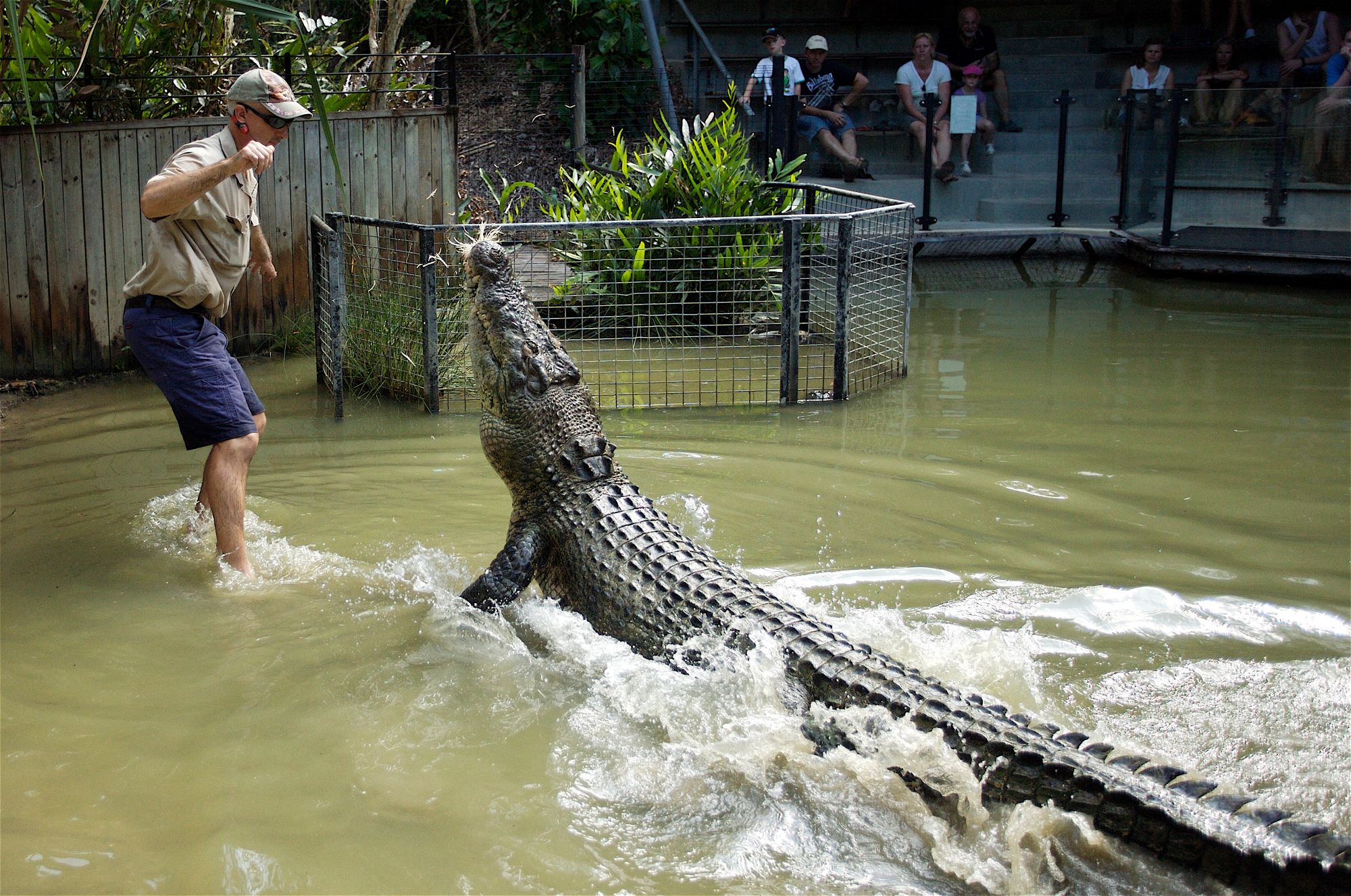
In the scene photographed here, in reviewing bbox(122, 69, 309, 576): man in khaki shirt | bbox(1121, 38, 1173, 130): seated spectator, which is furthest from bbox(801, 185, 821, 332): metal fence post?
bbox(1121, 38, 1173, 130): seated spectator

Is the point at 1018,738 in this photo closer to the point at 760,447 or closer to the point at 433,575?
the point at 433,575

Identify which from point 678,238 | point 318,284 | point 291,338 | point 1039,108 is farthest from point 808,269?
point 1039,108

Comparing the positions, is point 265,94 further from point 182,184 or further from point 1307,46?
point 1307,46

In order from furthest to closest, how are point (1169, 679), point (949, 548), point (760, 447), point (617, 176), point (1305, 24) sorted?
1. point (1305, 24)
2. point (617, 176)
3. point (760, 447)
4. point (949, 548)
5. point (1169, 679)

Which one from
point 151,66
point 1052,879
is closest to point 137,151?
point 151,66

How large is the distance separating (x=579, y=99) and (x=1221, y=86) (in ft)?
21.8

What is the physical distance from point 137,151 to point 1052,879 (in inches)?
248

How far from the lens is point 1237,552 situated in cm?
438

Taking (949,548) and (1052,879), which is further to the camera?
(949,548)

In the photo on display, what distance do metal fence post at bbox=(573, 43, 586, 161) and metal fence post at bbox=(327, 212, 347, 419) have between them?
5.63 metres

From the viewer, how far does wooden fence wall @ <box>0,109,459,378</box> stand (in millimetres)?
6387

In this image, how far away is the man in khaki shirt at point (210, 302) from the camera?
404 centimetres

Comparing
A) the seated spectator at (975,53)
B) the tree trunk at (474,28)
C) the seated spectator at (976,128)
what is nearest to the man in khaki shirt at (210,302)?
the seated spectator at (976,128)

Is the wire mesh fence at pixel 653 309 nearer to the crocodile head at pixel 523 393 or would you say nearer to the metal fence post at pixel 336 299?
the metal fence post at pixel 336 299
